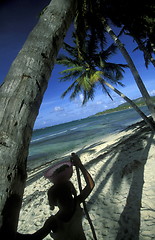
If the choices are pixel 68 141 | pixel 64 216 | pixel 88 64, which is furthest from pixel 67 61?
pixel 64 216

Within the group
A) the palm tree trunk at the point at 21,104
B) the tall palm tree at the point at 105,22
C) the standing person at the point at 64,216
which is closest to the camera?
the palm tree trunk at the point at 21,104

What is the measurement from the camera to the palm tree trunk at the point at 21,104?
1.75ft

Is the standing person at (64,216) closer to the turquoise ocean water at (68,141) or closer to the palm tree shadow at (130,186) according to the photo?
the palm tree shadow at (130,186)

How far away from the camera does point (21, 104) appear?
687mm

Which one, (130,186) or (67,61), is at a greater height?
(67,61)

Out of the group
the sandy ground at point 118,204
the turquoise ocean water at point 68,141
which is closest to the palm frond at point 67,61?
the turquoise ocean water at point 68,141

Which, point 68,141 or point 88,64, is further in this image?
point 68,141

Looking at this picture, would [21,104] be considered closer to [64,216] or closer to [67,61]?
[64,216]

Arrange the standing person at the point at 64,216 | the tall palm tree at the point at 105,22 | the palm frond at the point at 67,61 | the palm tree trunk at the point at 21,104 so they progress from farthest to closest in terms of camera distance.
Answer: the palm frond at the point at 67,61 < the tall palm tree at the point at 105,22 < the standing person at the point at 64,216 < the palm tree trunk at the point at 21,104

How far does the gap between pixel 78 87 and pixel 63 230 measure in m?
12.8

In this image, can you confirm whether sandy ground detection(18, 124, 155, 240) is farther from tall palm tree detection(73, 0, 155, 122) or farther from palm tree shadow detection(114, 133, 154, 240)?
tall palm tree detection(73, 0, 155, 122)

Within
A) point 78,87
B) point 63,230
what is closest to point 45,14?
point 63,230

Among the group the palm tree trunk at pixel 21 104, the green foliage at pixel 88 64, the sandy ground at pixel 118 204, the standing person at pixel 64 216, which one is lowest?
the sandy ground at pixel 118 204

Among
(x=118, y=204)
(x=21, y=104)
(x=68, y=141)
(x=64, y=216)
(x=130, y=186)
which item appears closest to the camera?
(x=21, y=104)
